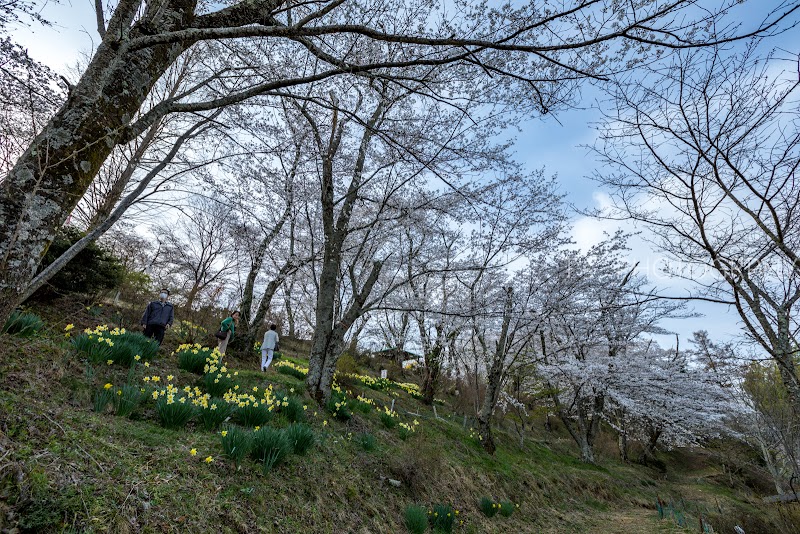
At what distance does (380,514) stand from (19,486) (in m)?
3.19

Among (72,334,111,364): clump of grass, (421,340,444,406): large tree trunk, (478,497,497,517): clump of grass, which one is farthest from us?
(421,340,444,406): large tree trunk

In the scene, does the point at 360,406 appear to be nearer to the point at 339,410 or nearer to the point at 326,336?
the point at 339,410

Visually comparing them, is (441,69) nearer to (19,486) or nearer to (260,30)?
(260,30)

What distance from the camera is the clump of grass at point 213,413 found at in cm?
346

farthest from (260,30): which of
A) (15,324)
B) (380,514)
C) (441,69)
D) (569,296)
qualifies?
(569,296)

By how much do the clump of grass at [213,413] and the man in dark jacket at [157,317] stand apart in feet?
13.8

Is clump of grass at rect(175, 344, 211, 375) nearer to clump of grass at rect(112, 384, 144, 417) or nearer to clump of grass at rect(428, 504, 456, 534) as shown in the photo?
clump of grass at rect(112, 384, 144, 417)

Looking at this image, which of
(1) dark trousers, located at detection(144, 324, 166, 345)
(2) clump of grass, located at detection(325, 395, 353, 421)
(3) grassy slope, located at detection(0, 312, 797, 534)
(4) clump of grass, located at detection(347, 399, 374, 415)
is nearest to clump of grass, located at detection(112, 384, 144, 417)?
(3) grassy slope, located at detection(0, 312, 797, 534)

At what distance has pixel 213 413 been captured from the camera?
11.5 ft

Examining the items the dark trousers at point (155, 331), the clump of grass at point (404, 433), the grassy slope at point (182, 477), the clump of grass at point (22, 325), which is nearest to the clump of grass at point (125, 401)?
the grassy slope at point (182, 477)

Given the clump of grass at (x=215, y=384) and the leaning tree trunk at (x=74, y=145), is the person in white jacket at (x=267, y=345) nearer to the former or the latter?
the clump of grass at (x=215, y=384)

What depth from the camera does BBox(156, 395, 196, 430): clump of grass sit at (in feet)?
10.3

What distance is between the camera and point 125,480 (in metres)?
2.20

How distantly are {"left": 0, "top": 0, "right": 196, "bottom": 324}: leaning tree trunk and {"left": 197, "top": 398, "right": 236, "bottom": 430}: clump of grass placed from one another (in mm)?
2233
